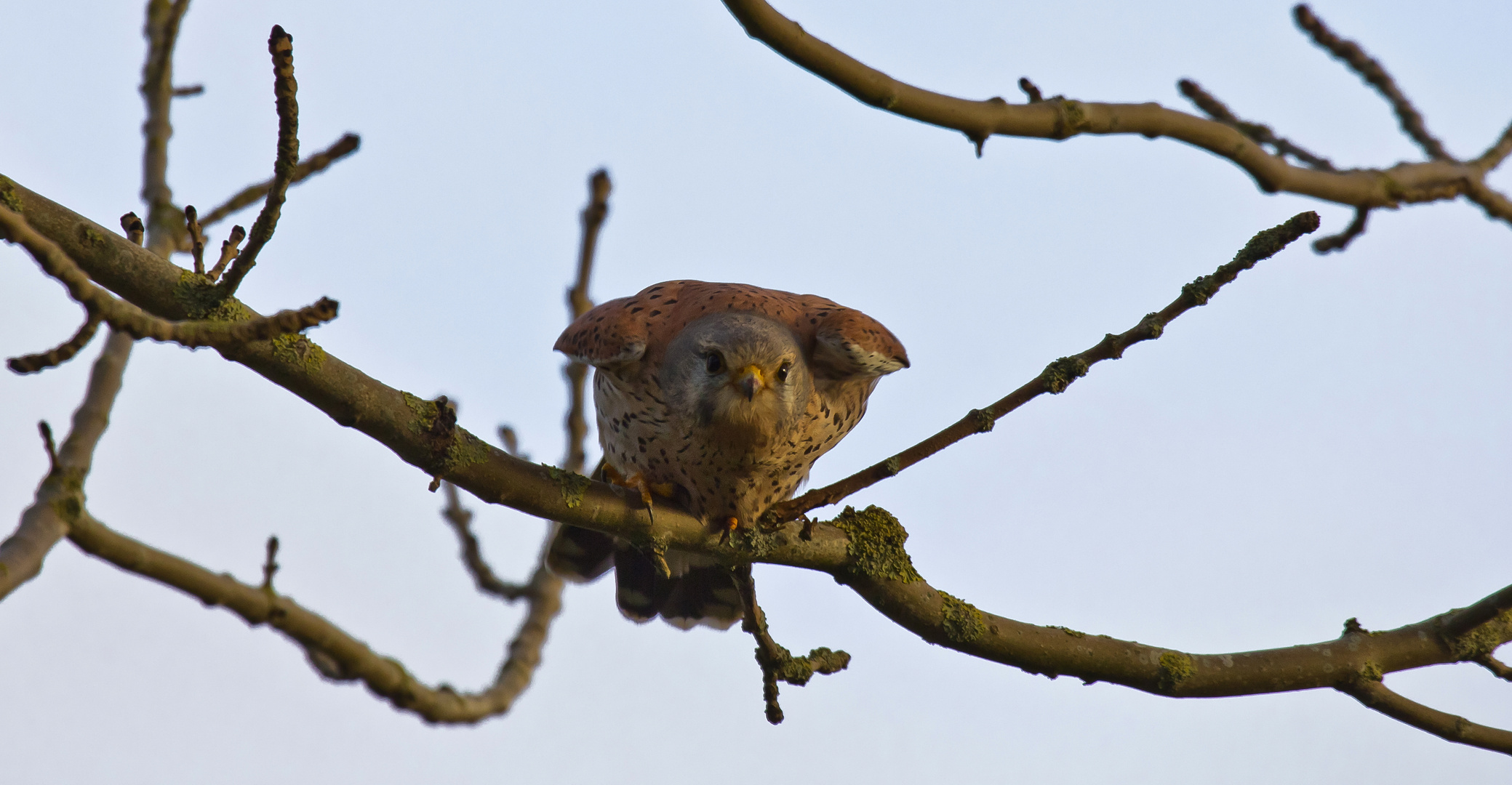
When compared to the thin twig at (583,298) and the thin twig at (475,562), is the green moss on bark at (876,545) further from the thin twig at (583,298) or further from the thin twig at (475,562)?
the thin twig at (475,562)

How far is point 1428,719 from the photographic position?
10.6 ft

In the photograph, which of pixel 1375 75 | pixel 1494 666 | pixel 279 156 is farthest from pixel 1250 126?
pixel 279 156

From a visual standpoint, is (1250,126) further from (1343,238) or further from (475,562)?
(475,562)

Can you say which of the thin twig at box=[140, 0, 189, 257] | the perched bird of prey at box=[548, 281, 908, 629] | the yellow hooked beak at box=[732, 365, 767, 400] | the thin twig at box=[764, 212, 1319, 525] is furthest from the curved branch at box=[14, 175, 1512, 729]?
the thin twig at box=[140, 0, 189, 257]

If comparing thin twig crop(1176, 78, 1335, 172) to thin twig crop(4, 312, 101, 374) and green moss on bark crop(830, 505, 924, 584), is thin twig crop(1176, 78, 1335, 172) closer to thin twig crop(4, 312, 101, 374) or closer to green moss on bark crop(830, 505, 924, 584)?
green moss on bark crop(830, 505, 924, 584)

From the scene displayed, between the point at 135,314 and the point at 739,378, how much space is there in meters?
2.05

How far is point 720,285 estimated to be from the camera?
440 cm

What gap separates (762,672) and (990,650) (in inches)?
24.4

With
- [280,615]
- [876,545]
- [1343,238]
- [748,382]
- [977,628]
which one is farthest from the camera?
[1343,238]

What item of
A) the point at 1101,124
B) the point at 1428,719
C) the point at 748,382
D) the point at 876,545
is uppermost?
the point at 1101,124

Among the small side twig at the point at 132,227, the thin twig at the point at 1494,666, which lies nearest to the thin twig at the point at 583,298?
the small side twig at the point at 132,227

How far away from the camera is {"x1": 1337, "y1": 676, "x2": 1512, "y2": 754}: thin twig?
3209 millimetres

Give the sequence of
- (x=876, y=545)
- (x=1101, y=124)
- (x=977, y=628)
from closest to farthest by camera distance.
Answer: (x=1101, y=124) → (x=977, y=628) → (x=876, y=545)

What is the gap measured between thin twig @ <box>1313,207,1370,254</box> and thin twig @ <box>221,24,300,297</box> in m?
3.28
